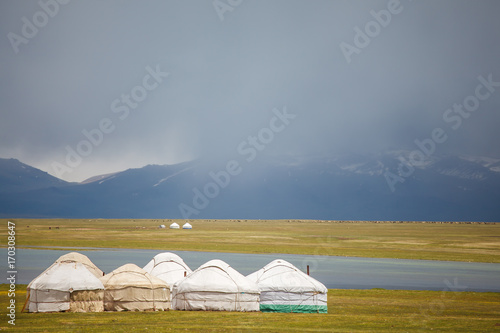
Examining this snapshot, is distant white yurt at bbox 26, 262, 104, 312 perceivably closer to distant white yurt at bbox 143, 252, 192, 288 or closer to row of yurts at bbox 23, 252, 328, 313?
row of yurts at bbox 23, 252, 328, 313

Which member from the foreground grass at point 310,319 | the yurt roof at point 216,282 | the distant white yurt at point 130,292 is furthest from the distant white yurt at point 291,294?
the distant white yurt at point 130,292

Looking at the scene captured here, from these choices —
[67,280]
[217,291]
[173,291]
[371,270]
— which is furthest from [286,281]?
[371,270]

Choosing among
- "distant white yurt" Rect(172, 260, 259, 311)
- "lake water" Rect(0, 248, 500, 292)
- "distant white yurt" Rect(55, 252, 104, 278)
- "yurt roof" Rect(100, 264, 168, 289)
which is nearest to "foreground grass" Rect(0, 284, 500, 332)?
"distant white yurt" Rect(172, 260, 259, 311)

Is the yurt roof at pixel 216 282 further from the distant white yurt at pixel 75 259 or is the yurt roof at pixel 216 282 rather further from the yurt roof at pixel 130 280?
the distant white yurt at pixel 75 259

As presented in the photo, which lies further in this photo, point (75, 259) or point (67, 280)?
point (75, 259)

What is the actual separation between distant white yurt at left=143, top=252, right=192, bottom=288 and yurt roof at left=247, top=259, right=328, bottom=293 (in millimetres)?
5221

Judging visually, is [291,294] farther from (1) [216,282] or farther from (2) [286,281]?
(1) [216,282]

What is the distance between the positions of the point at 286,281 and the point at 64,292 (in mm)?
11614

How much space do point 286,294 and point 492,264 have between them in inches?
1907

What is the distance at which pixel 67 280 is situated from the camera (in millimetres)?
28625

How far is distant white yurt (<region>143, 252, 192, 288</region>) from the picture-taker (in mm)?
34781

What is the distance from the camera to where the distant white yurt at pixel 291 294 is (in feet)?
101

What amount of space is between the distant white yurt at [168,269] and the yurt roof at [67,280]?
625 centimetres

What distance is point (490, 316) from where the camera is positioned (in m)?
29.7
